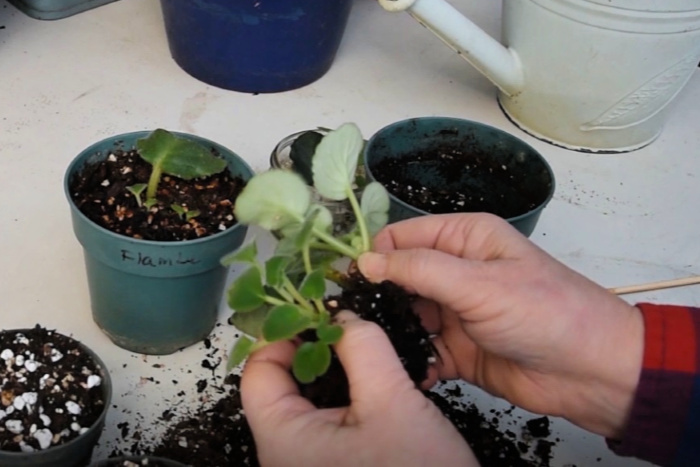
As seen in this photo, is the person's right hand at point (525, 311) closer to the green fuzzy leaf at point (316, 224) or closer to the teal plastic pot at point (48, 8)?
the green fuzzy leaf at point (316, 224)

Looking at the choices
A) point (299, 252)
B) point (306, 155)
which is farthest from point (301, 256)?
point (306, 155)

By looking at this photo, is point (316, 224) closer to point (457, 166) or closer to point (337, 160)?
point (337, 160)

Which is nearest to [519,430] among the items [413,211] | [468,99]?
[413,211]

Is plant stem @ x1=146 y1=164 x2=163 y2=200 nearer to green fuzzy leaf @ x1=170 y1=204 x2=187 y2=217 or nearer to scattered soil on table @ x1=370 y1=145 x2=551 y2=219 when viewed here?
green fuzzy leaf @ x1=170 y1=204 x2=187 y2=217

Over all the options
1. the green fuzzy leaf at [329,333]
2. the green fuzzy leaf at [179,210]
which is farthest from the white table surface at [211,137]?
the green fuzzy leaf at [329,333]

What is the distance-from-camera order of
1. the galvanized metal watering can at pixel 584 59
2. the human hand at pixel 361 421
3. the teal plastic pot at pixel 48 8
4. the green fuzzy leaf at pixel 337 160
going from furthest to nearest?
the teal plastic pot at pixel 48 8 < the galvanized metal watering can at pixel 584 59 < the green fuzzy leaf at pixel 337 160 < the human hand at pixel 361 421

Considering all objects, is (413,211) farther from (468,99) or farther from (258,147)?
(468,99)
